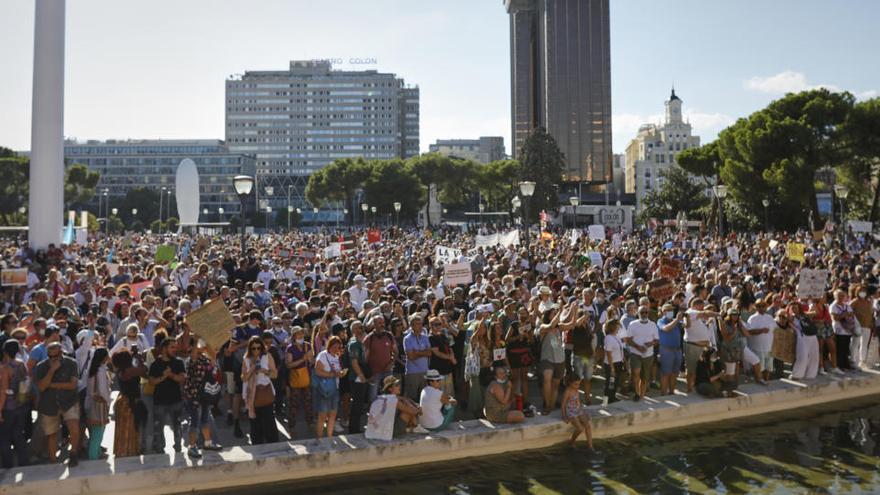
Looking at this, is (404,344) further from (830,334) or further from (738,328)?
(830,334)

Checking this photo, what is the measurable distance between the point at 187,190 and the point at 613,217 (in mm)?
26025

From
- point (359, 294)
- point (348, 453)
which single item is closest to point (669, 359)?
point (348, 453)

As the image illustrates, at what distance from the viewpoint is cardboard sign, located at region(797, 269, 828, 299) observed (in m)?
Result: 13.2

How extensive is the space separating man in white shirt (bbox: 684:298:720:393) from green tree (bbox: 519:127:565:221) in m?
72.8

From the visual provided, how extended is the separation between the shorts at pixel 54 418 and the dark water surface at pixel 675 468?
222 centimetres

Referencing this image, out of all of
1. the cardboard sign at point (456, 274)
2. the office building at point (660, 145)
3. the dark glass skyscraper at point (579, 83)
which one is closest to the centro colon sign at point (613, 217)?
the cardboard sign at point (456, 274)

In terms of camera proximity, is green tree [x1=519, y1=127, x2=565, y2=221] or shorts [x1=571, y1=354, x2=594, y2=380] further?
green tree [x1=519, y1=127, x2=565, y2=221]

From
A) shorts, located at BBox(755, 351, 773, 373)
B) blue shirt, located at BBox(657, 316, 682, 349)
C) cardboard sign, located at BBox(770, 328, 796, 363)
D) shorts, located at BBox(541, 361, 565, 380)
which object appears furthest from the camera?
cardboard sign, located at BBox(770, 328, 796, 363)

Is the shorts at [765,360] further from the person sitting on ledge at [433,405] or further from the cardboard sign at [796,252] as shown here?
the cardboard sign at [796,252]

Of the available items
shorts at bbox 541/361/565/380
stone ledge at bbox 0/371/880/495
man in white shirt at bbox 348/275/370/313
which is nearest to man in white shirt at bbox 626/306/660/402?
stone ledge at bbox 0/371/880/495

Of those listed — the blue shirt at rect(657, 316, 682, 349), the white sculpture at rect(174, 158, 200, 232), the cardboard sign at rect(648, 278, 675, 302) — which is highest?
the white sculpture at rect(174, 158, 200, 232)

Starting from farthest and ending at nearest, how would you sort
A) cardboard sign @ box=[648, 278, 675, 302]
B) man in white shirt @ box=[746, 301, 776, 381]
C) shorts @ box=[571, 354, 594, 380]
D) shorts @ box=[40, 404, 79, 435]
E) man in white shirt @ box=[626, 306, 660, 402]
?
1. cardboard sign @ box=[648, 278, 675, 302]
2. man in white shirt @ box=[746, 301, 776, 381]
3. man in white shirt @ box=[626, 306, 660, 402]
4. shorts @ box=[571, 354, 594, 380]
5. shorts @ box=[40, 404, 79, 435]

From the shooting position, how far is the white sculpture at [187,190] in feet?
134

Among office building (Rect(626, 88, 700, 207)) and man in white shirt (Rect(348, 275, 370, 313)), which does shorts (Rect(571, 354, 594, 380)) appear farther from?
office building (Rect(626, 88, 700, 207))
